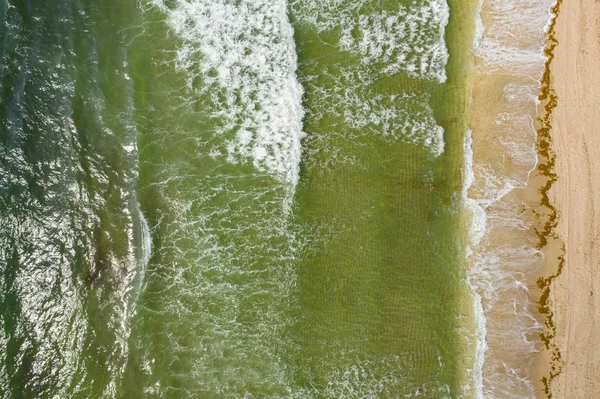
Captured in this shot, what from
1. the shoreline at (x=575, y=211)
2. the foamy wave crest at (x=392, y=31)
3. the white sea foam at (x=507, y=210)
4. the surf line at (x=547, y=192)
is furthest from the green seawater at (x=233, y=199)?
the shoreline at (x=575, y=211)

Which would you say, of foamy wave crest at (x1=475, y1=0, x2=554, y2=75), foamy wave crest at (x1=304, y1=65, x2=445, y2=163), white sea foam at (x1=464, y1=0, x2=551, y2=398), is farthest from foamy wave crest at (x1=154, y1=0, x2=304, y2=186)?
foamy wave crest at (x1=475, y1=0, x2=554, y2=75)

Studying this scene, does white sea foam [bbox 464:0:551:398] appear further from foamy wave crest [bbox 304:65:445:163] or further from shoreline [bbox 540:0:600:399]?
foamy wave crest [bbox 304:65:445:163]

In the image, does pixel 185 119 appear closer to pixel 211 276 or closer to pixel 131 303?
pixel 211 276

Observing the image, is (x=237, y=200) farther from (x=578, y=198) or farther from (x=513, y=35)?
(x=578, y=198)

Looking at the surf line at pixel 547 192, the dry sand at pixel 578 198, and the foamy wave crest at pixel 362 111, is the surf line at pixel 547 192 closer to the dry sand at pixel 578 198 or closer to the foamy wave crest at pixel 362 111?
the dry sand at pixel 578 198

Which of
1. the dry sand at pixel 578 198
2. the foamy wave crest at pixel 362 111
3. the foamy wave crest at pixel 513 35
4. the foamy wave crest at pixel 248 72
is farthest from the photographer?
the foamy wave crest at pixel 248 72
